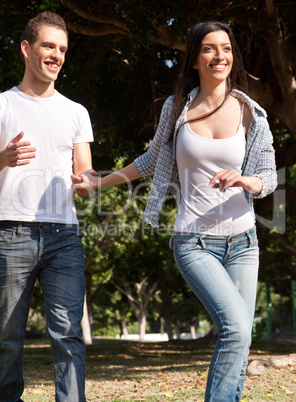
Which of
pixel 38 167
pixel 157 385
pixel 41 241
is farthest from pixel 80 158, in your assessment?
pixel 157 385

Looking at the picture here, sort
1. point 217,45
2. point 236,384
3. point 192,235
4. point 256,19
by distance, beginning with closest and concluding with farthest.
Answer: point 236,384, point 192,235, point 217,45, point 256,19

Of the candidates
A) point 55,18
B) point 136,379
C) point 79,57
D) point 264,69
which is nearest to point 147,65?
point 79,57

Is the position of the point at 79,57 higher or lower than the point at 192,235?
higher

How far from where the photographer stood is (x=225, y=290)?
283 centimetres

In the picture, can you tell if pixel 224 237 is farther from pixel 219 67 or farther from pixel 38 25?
pixel 38 25

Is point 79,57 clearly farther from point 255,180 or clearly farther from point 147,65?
point 255,180

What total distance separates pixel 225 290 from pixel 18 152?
1.38 meters

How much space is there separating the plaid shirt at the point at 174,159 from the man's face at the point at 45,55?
763mm

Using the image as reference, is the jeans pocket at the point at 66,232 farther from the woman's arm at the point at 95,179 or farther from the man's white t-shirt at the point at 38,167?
the woman's arm at the point at 95,179

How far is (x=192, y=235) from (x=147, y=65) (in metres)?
7.71

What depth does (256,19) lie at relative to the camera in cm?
830

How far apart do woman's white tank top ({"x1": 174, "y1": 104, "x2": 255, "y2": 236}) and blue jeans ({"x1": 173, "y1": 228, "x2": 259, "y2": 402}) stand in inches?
2.5

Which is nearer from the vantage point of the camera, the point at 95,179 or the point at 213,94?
the point at 213,94

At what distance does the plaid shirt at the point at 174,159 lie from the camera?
3.15 metres
